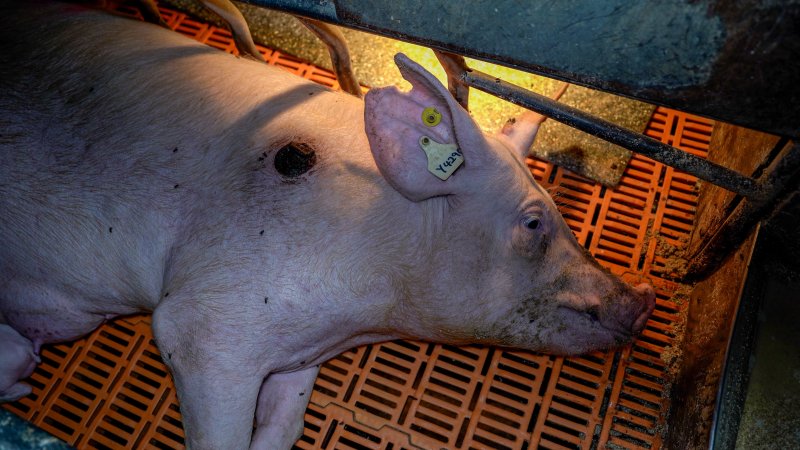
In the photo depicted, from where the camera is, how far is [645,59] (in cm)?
148

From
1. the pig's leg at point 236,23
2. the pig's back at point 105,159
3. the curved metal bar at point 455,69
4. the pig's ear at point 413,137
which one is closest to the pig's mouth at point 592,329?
the pig's ear at point 413,137

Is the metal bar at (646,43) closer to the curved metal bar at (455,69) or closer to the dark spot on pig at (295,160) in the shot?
the curved metal bar at (455,69)

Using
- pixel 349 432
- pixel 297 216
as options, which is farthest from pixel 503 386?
pixel 297 216

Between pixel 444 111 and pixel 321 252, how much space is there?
0.59 m

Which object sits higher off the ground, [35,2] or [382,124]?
[35,2]

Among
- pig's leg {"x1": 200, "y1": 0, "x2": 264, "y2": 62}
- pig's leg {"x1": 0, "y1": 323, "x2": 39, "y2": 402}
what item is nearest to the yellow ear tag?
pig's leg {"x1": 200, "y1": 0, "x2": 264, "y2": 62}

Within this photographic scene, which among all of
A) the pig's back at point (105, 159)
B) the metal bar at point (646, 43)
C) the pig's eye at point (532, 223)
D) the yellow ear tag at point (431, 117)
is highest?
the metal bar at point (646, 43)

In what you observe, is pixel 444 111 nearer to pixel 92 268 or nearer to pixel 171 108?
pixel 171 108

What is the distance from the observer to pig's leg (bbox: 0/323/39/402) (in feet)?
8.24

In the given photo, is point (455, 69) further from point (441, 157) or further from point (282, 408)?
point (282, 408)

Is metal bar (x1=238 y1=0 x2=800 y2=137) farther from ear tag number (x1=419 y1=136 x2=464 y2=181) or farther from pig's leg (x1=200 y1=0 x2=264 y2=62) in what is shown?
pig's leg (x1=200 y1=0 x2=264 y2=62)

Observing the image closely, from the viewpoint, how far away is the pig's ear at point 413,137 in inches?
74.4

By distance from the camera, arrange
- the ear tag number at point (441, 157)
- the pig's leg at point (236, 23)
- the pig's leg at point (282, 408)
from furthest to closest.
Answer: the pig's leg at point (236, 23) → the pig's leg at point (282, 408) → the ear tag number at point (441, 157)

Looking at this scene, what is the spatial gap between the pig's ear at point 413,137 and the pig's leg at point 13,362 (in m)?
1.73
